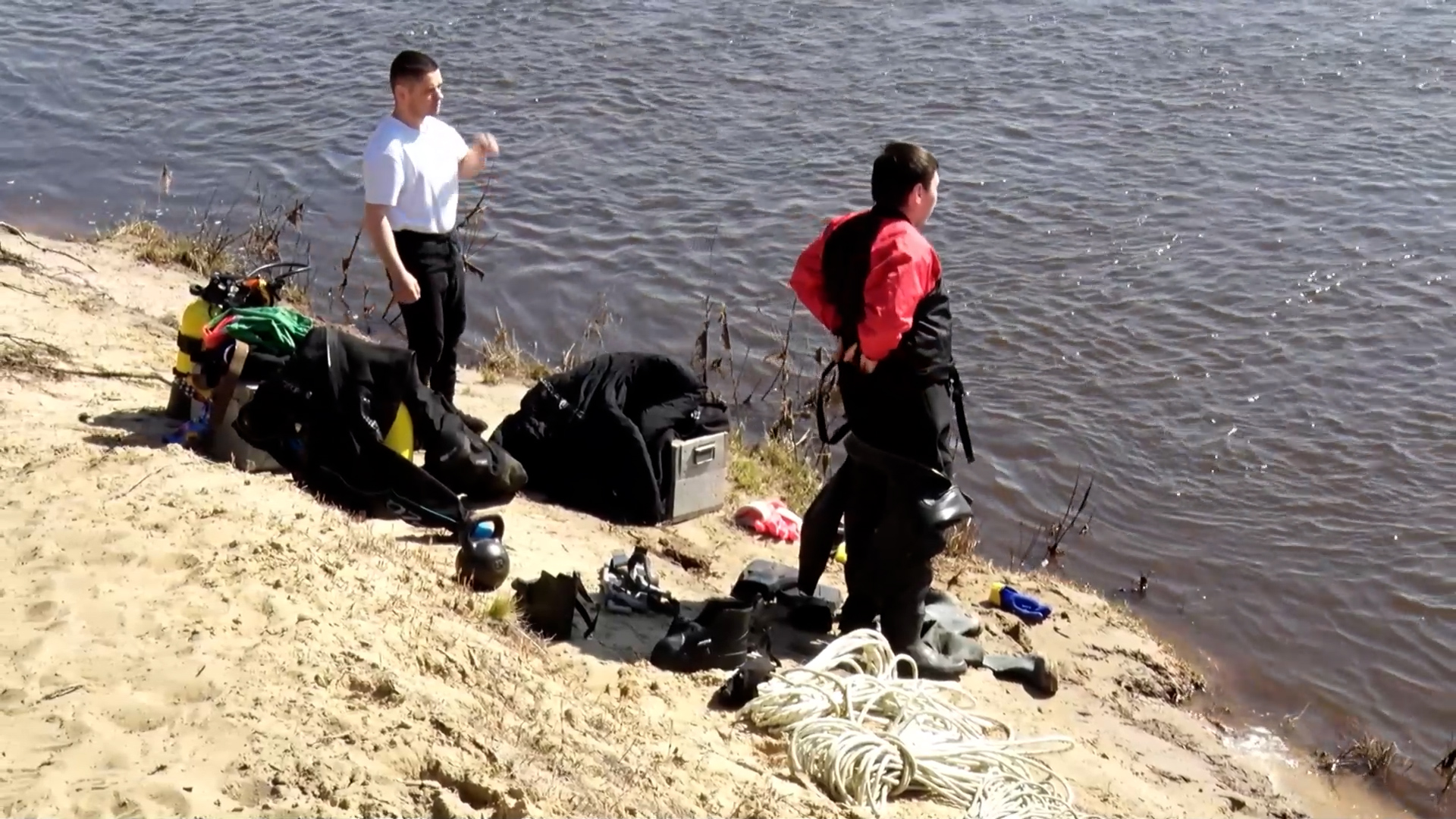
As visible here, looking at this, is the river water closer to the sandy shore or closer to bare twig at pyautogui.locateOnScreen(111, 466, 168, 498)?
the sandy shore

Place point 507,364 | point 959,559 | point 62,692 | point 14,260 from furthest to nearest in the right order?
point 507,364 → point 14,260 → point 959,559 → point 62,692

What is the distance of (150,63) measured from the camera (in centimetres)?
1520

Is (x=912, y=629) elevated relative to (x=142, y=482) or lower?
lower

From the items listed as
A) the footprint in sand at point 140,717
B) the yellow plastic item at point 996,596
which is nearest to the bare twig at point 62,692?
the footprint in sand at point 140,717

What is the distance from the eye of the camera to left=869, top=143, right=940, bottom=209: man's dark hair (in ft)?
18.1

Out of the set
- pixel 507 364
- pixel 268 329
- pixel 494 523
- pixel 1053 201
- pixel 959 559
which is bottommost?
pixel 959 559

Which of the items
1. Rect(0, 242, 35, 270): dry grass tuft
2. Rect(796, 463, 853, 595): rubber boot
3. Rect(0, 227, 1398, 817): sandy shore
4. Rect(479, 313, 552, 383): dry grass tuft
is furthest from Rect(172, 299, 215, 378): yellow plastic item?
Rect(796, 463, 853, 595): rubber boot

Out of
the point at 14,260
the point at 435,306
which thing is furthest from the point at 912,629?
the point at 14,260

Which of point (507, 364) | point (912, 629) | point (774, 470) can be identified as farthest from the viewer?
point (507, 364)

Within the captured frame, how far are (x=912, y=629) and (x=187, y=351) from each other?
133 inches

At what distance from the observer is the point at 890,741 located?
5121 millimetres

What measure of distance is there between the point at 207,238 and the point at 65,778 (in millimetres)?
7522

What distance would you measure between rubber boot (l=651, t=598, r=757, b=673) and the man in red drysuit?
24.9 inches

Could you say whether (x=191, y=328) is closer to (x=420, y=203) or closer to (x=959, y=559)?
(x=420, y=203)
